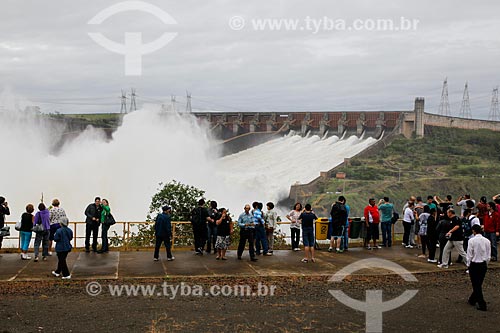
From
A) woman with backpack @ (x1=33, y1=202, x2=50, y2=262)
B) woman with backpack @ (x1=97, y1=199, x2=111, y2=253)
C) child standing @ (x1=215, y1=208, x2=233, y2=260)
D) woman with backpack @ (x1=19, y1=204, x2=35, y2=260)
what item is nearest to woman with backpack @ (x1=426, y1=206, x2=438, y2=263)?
child standing @ (x1=215, y1=208, x2=233, y2=260)

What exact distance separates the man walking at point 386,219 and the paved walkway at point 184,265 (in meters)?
1.20

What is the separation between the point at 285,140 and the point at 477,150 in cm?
3213

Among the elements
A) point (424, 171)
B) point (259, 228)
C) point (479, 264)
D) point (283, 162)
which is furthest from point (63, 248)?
point (424, 171)

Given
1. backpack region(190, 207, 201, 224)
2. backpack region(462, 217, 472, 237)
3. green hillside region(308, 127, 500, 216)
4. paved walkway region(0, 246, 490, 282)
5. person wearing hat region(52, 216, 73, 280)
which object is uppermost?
green hillside region(308, 127, 500, 216)

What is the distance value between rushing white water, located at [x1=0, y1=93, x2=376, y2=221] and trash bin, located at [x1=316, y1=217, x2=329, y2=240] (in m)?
35.2

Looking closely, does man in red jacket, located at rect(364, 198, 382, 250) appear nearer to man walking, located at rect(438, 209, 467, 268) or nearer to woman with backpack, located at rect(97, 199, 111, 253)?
man walking, located at rect(438, 209, 467, 268)

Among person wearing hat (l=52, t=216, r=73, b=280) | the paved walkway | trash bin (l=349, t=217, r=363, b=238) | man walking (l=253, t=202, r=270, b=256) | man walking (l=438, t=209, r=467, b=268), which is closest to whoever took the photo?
person wearing hat (l=52, t=216, r=73, b=280)

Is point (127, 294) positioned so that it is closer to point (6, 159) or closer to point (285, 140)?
point (6, 159)

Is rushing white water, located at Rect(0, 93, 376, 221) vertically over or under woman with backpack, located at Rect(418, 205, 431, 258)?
over

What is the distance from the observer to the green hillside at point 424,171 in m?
67.6

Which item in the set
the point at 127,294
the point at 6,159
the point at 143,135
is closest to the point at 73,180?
the point at 6,159

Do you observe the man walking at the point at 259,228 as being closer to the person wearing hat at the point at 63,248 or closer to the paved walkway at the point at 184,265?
the paved walkway at the point at 184,265

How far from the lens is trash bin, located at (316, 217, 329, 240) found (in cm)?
1702

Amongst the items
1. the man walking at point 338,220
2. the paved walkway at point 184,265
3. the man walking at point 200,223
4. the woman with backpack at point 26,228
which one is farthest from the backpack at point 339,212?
the woman with backpack at point 26,228
